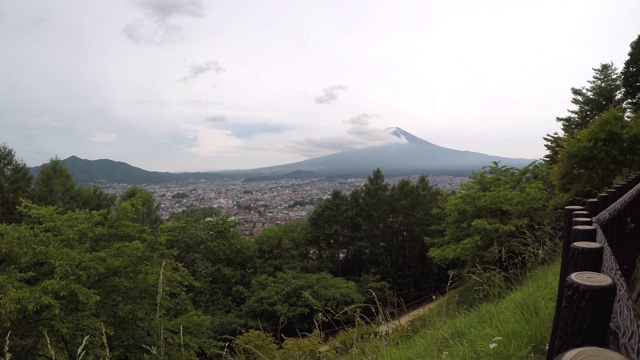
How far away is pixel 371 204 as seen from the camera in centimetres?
2905

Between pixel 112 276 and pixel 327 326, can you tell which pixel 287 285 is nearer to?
pixel 327 326

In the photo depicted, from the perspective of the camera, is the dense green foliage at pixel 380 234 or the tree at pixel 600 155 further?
the dense green foliage at pixel 380 234

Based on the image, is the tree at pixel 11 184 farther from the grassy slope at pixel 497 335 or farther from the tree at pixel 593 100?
the tree at pixel 593 100

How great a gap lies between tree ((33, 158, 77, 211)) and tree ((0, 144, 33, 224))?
63 centimetres

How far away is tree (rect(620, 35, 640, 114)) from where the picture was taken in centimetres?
1773

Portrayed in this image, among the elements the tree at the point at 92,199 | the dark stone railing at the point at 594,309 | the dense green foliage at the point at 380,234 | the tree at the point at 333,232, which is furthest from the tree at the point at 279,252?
the dark stone railing at the point at 594,309

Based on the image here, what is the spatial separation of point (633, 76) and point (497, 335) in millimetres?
22983

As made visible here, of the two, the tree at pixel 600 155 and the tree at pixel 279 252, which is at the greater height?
the tree at pixel 600 155

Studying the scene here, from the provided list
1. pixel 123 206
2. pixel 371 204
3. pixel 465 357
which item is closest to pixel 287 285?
pixel 123 206

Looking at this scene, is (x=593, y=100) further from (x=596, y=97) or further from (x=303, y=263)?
Answer: (x=303, y=263)

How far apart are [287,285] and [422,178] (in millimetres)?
18901

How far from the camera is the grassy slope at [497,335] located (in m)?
2.06

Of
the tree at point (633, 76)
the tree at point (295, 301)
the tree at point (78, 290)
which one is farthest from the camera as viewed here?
the tree at point (633, 76)

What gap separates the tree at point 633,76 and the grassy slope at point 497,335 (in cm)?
2114
